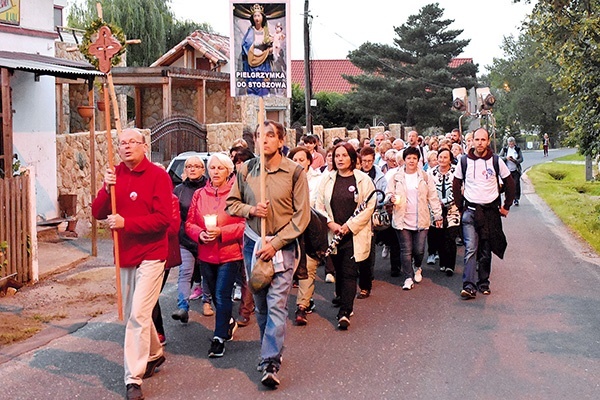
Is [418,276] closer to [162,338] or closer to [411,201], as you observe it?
[411,201]

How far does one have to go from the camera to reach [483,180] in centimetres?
1046

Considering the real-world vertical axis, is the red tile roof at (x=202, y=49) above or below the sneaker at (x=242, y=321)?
above

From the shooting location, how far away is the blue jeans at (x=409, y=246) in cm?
1125

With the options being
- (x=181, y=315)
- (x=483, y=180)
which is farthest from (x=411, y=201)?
(x=181, y=315)

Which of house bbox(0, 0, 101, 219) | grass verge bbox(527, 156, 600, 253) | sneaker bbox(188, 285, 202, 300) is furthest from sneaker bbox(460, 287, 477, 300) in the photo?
house bbox(0, 0, 101, 219)

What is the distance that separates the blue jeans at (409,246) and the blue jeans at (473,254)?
3.10 feet

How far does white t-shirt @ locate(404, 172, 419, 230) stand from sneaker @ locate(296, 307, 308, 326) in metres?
2.66

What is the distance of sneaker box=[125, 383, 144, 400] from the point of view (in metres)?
6.40

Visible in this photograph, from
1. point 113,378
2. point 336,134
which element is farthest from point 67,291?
point 336,134

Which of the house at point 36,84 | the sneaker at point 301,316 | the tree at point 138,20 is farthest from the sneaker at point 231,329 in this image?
the tree at point 138,20

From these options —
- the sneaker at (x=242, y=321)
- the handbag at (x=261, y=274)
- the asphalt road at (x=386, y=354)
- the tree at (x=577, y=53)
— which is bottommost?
the asphalt road at (x=386, y=354)

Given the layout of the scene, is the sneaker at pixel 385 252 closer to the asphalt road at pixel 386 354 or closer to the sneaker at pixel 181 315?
the asphalt road at pixel 386 354

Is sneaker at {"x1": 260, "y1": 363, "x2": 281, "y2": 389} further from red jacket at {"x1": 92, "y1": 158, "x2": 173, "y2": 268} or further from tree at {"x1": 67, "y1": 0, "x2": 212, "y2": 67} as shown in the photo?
tree at {"x1": 67, "y1": 0, "x2": 212, "y2": 67}

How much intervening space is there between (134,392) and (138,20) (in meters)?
40.0
